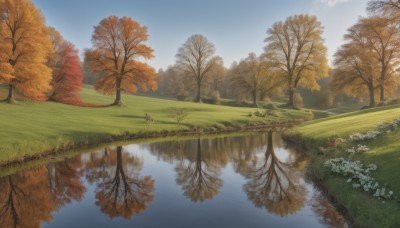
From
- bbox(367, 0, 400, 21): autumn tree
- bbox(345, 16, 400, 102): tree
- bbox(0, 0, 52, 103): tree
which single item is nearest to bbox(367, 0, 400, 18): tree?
bbox(367, 0, 400, 21): autumn tree

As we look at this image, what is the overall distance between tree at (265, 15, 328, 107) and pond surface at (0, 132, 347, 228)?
37810 millimetres

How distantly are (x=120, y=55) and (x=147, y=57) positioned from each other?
3950mm

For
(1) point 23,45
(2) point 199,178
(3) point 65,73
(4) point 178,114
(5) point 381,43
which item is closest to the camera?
(2) point 199,178

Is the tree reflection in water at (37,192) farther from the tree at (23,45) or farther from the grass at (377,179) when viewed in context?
the tree at (23,45)

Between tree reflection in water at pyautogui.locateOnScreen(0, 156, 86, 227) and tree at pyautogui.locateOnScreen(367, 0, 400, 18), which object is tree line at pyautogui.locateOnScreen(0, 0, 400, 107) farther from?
tree reflection in water at pyautogui.locateOnScreen(0, 156, 86, 227)

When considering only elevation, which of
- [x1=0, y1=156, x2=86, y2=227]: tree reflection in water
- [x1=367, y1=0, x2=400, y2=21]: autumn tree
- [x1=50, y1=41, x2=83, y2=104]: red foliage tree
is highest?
[x1=367, y1=0, x2=400, y2=21]: autumn tree

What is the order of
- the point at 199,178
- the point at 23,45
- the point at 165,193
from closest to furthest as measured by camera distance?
the point at 165,193, the point at 199,178, the point at 23,45

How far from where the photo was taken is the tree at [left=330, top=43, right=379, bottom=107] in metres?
50.8

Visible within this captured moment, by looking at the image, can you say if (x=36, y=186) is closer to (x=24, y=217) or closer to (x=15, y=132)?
(x=24, y=217)

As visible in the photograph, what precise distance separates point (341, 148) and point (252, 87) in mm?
61109

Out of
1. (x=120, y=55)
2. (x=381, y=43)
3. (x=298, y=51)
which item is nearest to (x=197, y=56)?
(x=298, y=51)

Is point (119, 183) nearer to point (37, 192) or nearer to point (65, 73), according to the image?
point (37, 192)

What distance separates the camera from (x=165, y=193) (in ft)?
51.6

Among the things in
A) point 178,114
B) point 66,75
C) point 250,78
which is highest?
point 250,78
